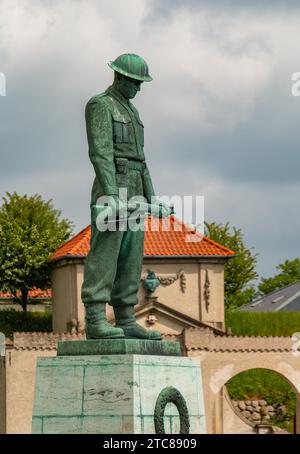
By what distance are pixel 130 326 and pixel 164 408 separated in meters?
1.20

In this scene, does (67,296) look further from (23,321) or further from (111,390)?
(111,390)

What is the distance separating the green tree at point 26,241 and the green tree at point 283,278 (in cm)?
3885

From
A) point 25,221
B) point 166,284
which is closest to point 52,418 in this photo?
point 166,284

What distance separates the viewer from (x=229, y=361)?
49.3 meters

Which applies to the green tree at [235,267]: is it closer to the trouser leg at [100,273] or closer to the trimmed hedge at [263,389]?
the trimmed hedge at [263,389]

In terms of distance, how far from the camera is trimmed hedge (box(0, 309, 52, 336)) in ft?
192

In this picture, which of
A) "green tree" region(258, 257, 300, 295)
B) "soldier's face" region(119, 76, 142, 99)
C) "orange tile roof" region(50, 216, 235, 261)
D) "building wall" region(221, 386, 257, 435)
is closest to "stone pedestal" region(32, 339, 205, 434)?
"soldier's face" region(119, 76, 142, 99)

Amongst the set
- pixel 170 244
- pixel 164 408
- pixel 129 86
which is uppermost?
pixel 170 244

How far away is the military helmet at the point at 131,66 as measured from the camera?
15.6 meters

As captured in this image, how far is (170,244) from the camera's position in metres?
57.1

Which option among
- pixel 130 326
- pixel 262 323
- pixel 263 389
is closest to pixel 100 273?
pixel 130 326

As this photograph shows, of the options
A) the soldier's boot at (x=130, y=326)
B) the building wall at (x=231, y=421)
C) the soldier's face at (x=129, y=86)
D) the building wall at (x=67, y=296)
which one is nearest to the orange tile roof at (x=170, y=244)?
the building wall at (x=67, y=296)

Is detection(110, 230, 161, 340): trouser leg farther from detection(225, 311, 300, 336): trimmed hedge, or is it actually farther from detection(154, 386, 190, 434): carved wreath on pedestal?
detection(225, 311, 300, 336): trimmed hedge

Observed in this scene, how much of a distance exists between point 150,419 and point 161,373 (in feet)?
1.70
